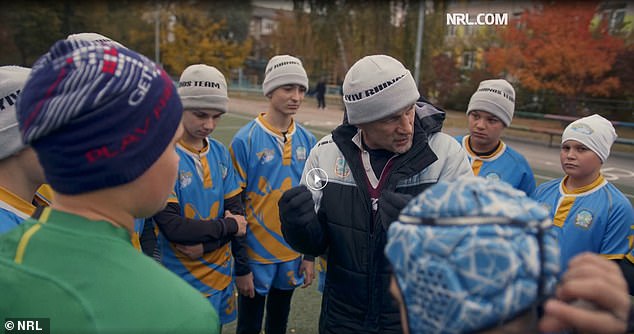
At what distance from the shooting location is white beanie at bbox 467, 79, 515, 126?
3.42 m

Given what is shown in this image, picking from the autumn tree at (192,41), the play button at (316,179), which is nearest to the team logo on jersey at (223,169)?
the play button at (316,179)

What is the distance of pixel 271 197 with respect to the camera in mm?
3418

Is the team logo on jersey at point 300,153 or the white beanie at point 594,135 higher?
the white beanie at point 594,135

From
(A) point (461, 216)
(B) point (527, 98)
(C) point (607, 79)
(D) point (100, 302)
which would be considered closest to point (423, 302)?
(A) point (461, 216)

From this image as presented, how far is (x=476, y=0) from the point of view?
3619mm

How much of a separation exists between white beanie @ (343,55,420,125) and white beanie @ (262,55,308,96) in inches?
61.3

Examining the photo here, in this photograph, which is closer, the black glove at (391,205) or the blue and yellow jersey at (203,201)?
the black glove at (391,205)

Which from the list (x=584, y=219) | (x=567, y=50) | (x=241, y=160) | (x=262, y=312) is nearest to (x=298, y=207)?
(x=241, y=160)

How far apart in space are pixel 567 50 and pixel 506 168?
42.1 ft

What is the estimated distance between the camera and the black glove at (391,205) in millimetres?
1785

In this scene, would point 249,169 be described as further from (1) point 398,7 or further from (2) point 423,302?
(1) point 398,7

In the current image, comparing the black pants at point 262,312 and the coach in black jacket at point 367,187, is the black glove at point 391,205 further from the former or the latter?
the black pants at point 262,312

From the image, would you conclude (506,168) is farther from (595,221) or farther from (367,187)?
(367,187)

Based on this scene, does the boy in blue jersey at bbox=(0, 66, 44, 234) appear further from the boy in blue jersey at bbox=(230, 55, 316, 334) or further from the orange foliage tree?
the orange foliage tree
